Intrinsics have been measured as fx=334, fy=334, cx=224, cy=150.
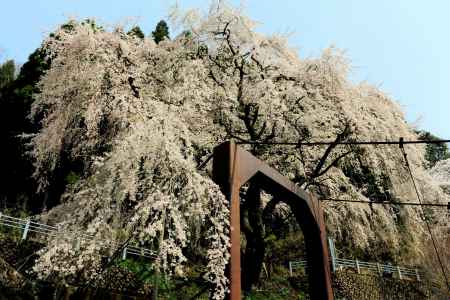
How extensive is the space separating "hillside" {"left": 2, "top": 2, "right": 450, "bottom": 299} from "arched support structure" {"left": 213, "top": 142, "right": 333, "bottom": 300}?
6.0 inches

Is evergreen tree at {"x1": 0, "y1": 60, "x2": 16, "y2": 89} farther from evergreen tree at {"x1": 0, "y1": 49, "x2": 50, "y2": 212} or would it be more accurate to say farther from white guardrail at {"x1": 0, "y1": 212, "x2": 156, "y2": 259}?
white guardrail at {"x1": 0, "y1": 212, "x2": 156, "y2": 259}

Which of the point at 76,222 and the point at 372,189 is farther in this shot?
the point at 372,189

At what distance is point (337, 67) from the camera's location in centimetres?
628

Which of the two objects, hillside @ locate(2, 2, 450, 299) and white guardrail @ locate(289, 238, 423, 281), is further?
white guardrail @ locate(289, 238, 423, 281)

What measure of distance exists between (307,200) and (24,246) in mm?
7080

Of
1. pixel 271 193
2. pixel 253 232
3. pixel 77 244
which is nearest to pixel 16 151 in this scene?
pixel 253 232

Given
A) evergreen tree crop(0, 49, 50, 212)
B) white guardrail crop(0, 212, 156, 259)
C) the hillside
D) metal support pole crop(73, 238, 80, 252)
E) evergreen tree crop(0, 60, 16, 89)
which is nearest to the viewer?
metal support pole crop(73, 238, 80, 252)

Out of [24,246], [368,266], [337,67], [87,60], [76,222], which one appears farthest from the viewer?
[368,266]

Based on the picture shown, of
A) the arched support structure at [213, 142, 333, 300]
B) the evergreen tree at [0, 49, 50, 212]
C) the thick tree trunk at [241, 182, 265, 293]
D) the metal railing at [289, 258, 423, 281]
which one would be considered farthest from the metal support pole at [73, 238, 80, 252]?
the metal railing at [289, 258, 423, 281]

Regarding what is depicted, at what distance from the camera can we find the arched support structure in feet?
11.9

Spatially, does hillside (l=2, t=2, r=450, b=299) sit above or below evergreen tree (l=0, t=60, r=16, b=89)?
below

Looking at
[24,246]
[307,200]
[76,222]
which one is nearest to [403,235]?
[307,200]

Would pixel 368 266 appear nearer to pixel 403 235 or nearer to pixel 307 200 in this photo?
pixel 403 235

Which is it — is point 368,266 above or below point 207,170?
below
